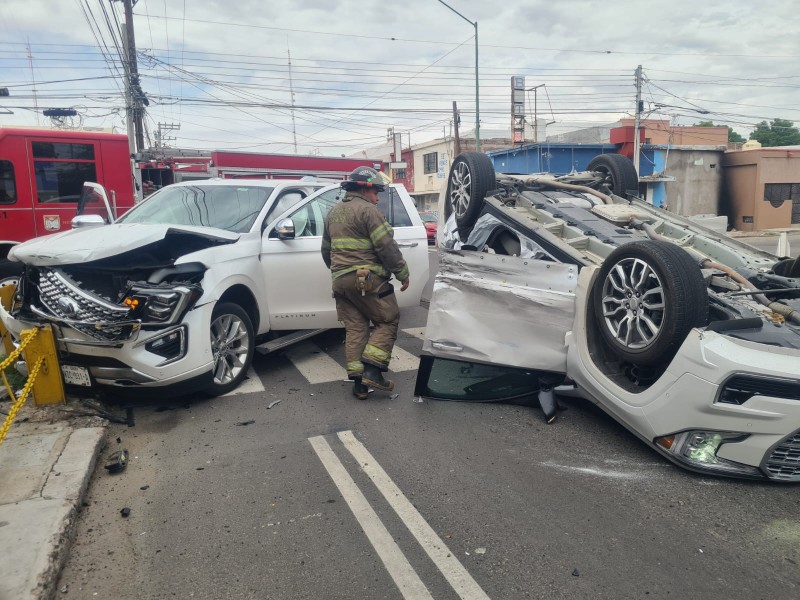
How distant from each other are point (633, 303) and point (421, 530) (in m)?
1.93

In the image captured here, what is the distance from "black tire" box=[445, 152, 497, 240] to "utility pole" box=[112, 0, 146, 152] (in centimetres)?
1546

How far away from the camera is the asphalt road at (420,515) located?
2686mm

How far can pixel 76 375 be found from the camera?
4.46 metres

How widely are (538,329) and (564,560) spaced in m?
1.98

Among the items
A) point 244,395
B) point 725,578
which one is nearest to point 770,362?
point 725,578

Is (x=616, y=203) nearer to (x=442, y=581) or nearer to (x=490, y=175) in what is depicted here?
(x=490, y=175)

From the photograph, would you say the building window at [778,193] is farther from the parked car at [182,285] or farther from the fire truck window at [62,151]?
the parked car at [182,285]

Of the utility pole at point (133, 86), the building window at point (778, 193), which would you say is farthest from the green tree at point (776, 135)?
the utility pole at point (133, 86)

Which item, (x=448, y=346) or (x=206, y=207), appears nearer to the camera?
(x=448, y=346)

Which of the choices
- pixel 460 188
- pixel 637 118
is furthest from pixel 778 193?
pixel 460 188

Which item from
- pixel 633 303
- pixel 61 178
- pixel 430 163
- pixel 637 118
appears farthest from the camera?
pixel 430 163

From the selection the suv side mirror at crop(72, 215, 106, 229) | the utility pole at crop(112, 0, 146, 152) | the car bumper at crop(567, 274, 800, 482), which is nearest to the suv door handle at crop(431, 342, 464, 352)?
the car bumper at crop(567, 274, 800, 482)

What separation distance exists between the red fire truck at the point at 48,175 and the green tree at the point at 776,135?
71.1 m

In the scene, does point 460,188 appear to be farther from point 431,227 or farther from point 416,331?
point 431,227
